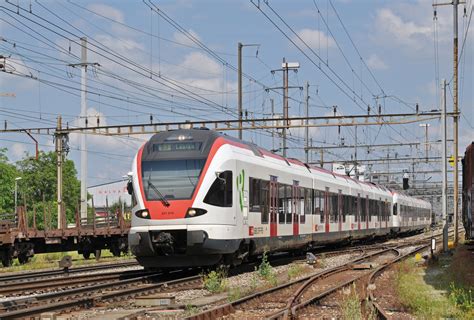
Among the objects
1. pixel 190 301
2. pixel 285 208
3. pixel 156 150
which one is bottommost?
pixel 190 301

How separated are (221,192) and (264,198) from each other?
338cm

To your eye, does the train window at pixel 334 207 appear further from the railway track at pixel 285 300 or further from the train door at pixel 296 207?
the railway track at pixel 285 300

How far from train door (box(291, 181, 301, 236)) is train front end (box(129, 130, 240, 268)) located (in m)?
5.96

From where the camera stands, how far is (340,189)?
32406 millimetres

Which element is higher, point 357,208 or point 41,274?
point 357,208

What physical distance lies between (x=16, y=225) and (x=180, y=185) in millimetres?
11612

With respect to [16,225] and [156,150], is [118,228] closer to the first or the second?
[16,225]

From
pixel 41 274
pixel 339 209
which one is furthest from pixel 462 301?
pixel 339 209

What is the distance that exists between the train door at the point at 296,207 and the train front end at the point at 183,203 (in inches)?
234

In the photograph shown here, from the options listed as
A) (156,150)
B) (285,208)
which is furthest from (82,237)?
(156,150)

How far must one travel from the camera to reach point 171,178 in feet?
58.8

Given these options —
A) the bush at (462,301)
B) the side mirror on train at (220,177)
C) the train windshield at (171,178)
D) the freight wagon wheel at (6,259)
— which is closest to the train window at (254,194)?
the side mirror on train at (220,177)

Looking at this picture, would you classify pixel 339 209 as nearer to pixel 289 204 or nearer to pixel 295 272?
pixel 289 204

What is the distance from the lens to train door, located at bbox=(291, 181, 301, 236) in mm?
24172
